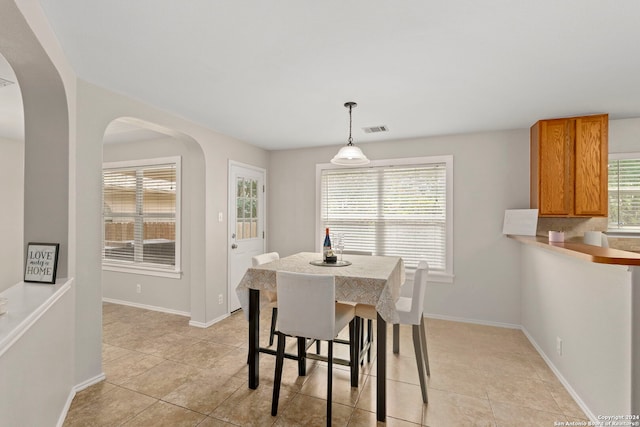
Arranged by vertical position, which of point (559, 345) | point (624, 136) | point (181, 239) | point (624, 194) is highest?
point (624, 136)

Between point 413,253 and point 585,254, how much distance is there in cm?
235

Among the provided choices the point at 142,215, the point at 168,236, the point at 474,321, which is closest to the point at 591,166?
the point at 474,321

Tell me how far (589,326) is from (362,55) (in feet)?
8.11

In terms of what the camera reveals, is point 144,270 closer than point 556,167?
No

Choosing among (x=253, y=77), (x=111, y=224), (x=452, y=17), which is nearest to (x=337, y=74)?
(x=253, y=77)

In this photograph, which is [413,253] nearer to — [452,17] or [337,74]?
[337,74]

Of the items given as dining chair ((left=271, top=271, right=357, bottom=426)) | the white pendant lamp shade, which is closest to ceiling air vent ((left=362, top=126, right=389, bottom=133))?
the white pendant lamp shade

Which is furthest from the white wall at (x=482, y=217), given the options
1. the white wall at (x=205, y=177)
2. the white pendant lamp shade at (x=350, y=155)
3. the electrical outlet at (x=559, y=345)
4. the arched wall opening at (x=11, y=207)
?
the arched wall opening at (x=11, y=207)

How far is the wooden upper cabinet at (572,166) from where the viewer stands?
328 centimetres

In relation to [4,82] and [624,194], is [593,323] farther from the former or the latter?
[4,82]

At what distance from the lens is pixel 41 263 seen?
83.3 inches

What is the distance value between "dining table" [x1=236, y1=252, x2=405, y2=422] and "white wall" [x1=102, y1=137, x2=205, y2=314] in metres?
1.54

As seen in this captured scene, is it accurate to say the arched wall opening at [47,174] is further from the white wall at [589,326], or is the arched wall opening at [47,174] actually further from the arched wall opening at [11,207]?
the white wall at [589,326]

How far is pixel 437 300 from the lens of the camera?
4.17m
